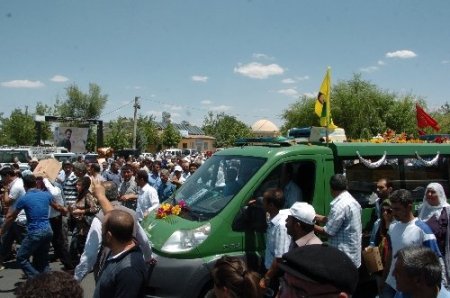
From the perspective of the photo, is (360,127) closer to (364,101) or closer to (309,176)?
(364,101)

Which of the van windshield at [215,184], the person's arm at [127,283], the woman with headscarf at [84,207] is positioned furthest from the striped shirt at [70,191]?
the person's arm at [127,283]

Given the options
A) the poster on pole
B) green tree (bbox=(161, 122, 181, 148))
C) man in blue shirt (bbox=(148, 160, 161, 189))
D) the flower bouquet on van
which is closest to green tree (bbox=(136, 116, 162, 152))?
green tree (bbox=(161, 122, 181, 148))

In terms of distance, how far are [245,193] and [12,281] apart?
467 centimetres

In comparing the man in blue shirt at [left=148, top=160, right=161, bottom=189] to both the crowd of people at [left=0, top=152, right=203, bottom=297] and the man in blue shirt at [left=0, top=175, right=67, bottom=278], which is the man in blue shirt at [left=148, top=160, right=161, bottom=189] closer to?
the crowd of people at [left=0, top=152, right=203, bottom=297]

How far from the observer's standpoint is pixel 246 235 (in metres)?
5.16

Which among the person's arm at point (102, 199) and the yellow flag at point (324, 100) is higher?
the yellow flag at point (324, 100)

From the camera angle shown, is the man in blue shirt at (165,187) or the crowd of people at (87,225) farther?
the man in blue shirt at (165,187)

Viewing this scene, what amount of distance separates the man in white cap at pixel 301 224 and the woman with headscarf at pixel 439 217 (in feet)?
7.02

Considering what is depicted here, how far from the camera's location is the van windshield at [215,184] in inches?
210

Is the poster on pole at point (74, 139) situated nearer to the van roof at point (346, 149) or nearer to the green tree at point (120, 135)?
the green tree at point (120, 135)

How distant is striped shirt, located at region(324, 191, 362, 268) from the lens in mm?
4965

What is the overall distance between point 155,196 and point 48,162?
2477mm

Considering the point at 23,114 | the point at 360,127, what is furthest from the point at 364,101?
the point at 23,114

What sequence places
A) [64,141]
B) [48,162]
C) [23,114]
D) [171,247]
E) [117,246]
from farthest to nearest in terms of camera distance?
[23,114] < [64,141] < [48,162] < [171,247] < [117,246]
